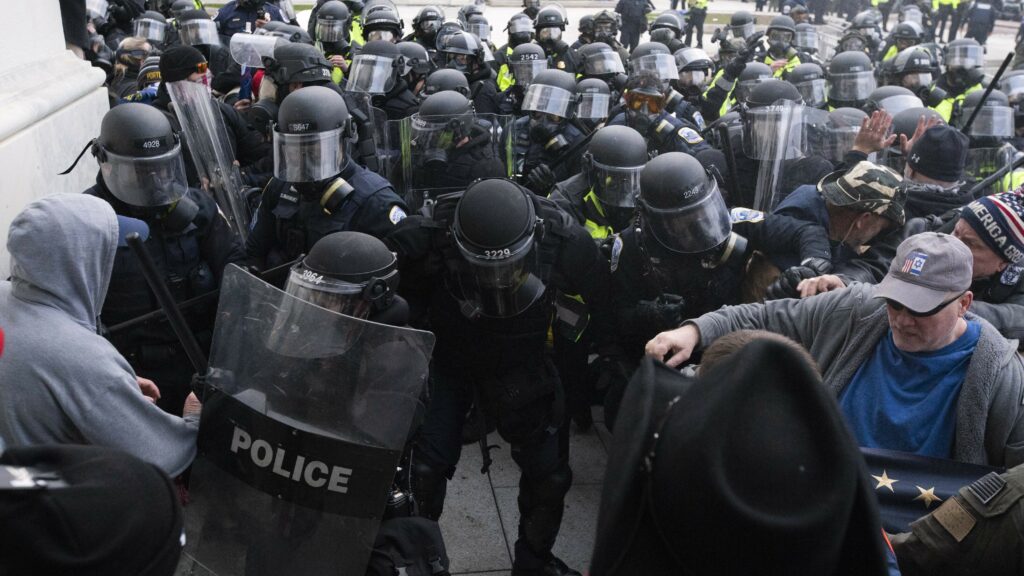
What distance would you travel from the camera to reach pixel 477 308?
3.38 meters

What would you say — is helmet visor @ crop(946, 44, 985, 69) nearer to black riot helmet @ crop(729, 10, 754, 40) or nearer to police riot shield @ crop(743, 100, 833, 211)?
black riot helmet @ crop(729, 10, 754, 40)

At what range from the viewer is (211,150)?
4996 millimetres

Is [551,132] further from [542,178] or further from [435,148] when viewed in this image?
[435,148]

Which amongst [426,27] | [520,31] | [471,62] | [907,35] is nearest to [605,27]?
[520,31]

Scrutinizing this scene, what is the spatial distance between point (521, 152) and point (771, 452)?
215 inches

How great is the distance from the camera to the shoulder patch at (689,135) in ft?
19.0

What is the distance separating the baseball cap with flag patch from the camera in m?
2.57

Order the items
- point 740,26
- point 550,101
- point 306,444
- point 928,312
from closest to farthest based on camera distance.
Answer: point 306,444, point 928,312, point 550,101, point 740,26

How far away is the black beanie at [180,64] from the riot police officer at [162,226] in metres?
1.57

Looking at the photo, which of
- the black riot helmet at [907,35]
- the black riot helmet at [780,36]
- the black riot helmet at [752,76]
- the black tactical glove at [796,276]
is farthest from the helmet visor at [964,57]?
the black tactical glove at [796,276]

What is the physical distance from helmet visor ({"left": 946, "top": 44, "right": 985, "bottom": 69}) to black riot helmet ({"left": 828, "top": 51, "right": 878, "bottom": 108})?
7.52 ft

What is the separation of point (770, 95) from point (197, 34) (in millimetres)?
5556

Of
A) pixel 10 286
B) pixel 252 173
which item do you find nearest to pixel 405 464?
pixel 10 286

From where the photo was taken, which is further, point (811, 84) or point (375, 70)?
point (811, 84)
